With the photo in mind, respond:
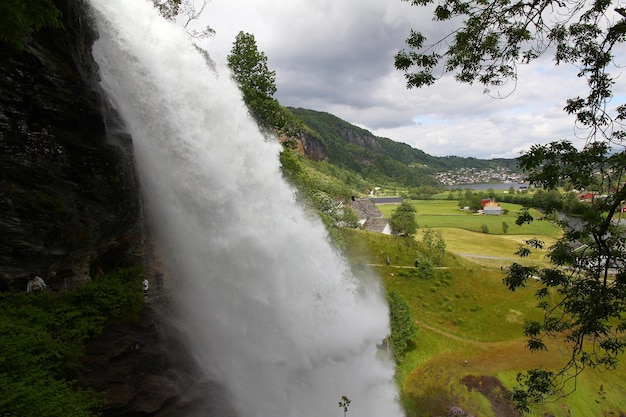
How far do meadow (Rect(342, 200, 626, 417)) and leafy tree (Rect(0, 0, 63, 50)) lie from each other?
1928 centimetres

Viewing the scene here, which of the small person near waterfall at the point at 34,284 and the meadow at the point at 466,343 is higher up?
the small person near waterfall at the point at 34,284

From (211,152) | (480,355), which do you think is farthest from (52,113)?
(480,355)

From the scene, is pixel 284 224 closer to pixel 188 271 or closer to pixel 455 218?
pixel 188 271

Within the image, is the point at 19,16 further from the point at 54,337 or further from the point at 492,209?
the point at 492,209

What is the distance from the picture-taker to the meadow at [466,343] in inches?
851

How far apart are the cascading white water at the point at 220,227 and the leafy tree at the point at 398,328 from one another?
616 cm

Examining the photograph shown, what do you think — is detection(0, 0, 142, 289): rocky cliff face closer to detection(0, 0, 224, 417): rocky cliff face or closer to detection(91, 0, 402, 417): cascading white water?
detection(0, 0, 224, 417): rocky cliff face

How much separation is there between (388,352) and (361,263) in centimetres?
1273

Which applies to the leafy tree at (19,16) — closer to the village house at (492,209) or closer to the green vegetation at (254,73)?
the green vegetation at (254,73)

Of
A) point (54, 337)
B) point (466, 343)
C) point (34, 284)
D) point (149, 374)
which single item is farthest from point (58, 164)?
point (466, 343)

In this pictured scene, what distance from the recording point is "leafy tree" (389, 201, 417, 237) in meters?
48.1

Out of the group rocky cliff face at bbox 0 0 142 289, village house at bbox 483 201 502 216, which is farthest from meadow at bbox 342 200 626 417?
village house at bbox 483 201 502 216

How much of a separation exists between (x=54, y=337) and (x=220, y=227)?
7.35 metres

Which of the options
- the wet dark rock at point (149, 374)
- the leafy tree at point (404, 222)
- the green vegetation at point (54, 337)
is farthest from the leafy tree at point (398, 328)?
the leafy tree at point (404, 222)
